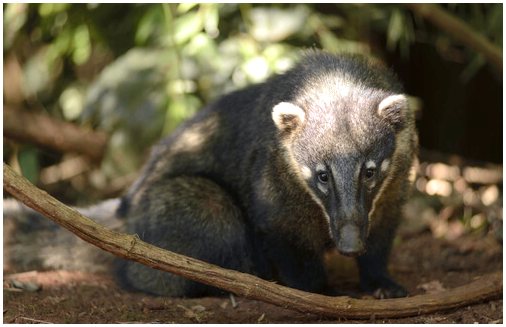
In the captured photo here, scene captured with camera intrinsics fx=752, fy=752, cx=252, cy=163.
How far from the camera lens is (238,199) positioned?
281 inches

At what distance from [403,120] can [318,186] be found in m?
0.98

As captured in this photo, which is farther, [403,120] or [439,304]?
[403,120]

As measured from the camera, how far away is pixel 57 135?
37.9ft

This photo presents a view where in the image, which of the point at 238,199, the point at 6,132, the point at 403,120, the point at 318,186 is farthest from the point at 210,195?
the point at 6,132

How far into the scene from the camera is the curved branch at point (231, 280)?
4.95m

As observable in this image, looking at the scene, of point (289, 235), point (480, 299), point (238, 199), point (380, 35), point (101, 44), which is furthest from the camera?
point (380, 35)

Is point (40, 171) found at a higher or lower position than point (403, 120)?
lower

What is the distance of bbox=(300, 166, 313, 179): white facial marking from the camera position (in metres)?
6.02

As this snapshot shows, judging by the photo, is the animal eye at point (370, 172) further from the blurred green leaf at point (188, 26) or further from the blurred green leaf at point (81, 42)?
the blurred green leaf at point (81, 42)

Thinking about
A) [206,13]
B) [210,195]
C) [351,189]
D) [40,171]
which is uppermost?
[206,13]

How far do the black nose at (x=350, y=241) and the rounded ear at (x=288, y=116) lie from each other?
3.54ft

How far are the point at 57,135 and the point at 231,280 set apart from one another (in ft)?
23.0

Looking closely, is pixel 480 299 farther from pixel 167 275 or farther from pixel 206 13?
pixel 206 13

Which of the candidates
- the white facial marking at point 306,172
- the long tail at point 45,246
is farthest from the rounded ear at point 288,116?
the long tail at point 45,246
